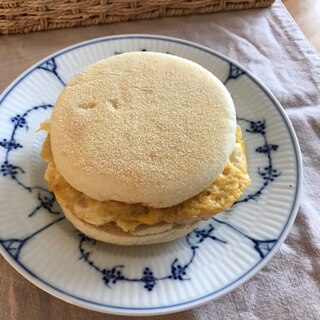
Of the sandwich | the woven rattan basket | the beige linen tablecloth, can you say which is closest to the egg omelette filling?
the sandwich

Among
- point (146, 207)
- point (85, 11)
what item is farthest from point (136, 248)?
point (85, 11)

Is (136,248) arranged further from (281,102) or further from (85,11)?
(85,11)

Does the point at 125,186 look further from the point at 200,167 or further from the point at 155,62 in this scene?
the point at 155,62

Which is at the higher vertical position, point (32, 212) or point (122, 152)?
point (122, 152)

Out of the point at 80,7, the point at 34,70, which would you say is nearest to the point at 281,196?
the point at 34,70

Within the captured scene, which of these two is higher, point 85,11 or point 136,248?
point 85,11
